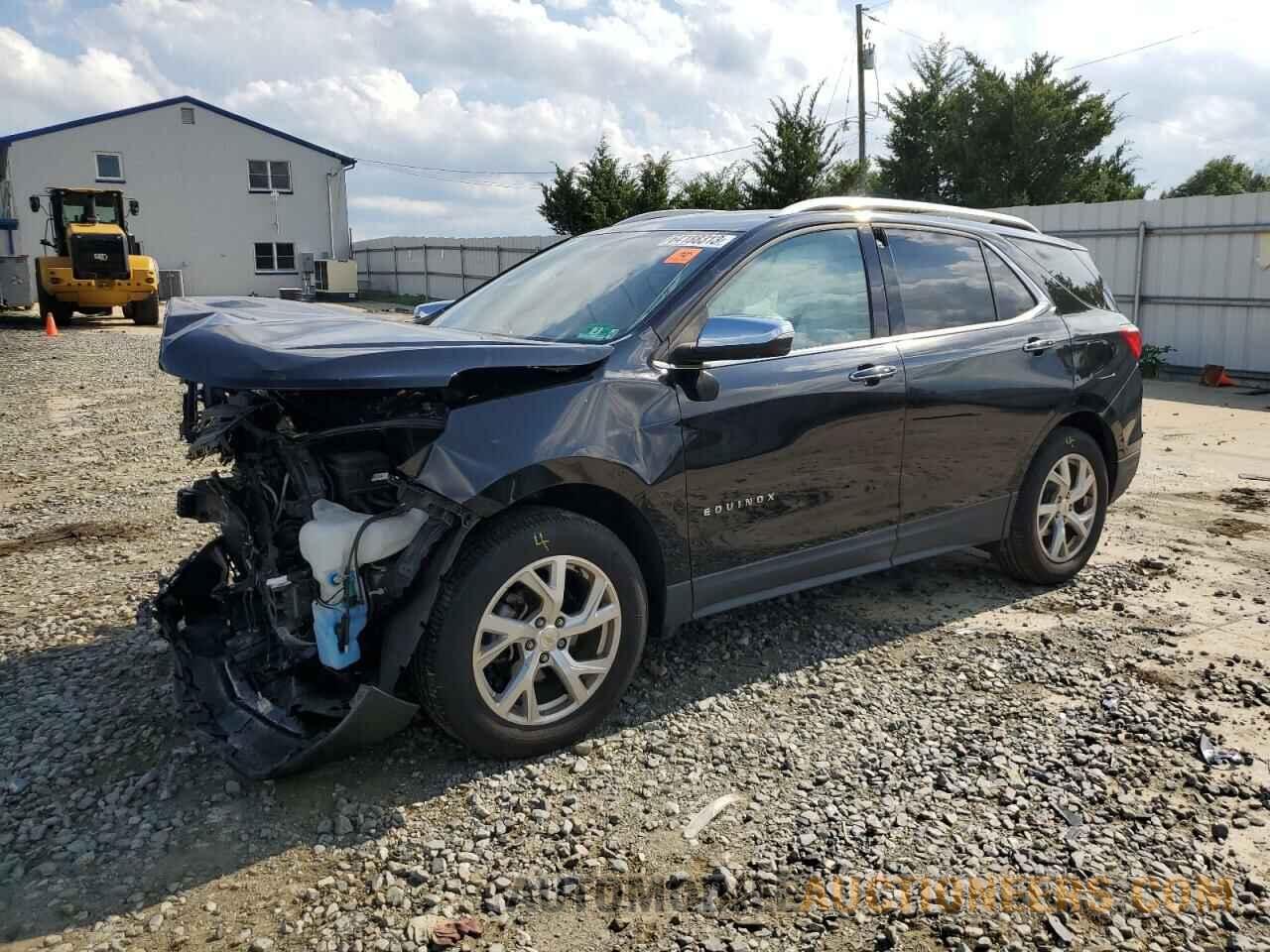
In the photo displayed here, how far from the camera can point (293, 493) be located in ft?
11.8

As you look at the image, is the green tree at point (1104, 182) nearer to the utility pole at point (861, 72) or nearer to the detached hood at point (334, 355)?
the utility pole at point (861, 72)

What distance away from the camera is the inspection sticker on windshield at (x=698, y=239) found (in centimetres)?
410

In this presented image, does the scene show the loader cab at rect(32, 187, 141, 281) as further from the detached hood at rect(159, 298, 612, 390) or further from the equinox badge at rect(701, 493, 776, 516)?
the equinox badge at rect(701, 493, 776, 516)

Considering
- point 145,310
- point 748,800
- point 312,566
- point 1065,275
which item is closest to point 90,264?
point 145,310

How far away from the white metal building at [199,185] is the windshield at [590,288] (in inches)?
1289

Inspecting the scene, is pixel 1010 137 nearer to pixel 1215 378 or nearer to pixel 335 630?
pixel 1215 378

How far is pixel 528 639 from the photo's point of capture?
11.1 ft

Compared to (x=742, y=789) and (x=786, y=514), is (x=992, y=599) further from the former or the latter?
(x=742, y=789)

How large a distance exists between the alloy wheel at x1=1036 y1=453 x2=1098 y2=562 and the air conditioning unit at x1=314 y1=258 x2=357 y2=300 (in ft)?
109

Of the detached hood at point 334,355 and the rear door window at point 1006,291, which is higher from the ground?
the rear door window at point 1006,291

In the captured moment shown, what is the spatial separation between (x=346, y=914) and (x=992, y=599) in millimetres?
3559

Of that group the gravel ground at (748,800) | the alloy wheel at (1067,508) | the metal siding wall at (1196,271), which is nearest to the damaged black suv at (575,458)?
the alloy wheel at (1067,508)

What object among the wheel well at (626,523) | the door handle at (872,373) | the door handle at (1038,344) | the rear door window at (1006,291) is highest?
the rear door window at (1006,291)

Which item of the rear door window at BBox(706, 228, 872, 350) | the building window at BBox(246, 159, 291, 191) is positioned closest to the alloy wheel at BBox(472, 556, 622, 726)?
the rear door window at BBox(706, 228, 872, 350)
